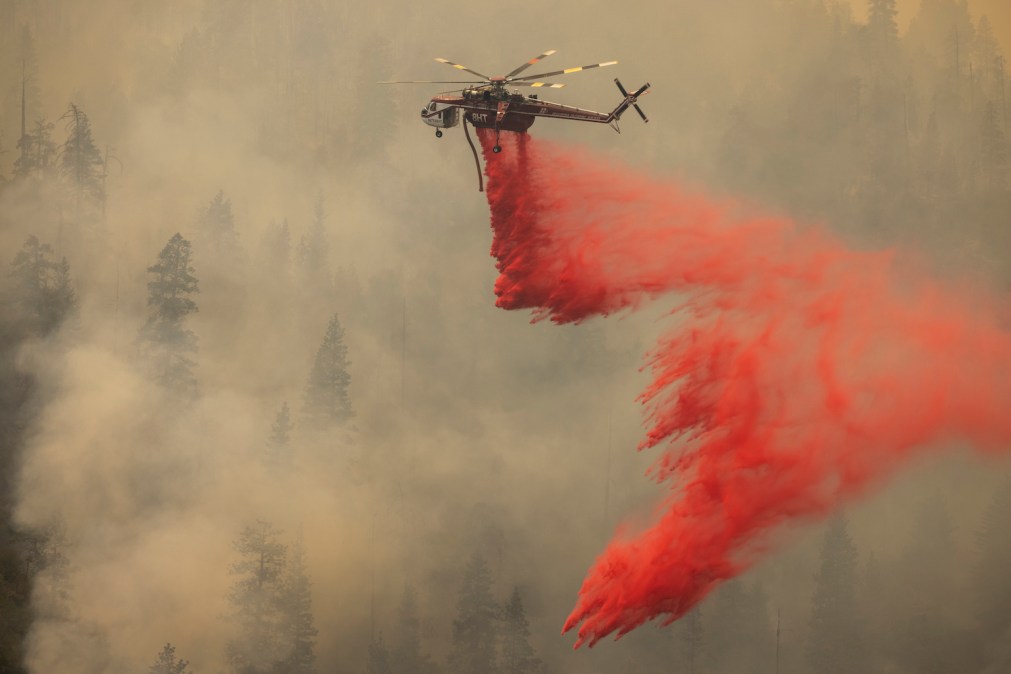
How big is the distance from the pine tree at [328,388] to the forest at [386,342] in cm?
28

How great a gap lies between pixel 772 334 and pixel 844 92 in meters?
69.2

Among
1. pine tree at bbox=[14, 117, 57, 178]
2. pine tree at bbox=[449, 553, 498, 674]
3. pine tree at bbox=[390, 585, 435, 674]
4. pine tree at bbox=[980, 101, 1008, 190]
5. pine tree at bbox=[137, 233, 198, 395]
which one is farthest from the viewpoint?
pine tree at bbox=[980, 101, 1008, 190]

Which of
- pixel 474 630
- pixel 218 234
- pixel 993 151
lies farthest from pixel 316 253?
pixel 993 151

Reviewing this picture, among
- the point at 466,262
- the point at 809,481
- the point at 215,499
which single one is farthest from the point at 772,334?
the point at 466,262

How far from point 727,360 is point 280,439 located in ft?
127

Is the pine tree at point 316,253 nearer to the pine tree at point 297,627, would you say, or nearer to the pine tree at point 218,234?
the pine tree at point 218,234

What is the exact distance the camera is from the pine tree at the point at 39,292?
78438mm

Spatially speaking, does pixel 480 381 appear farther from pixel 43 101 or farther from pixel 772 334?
pixel 772 334

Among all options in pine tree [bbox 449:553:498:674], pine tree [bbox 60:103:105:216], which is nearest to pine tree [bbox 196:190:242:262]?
pine tree [bbox 60:103:105:216]

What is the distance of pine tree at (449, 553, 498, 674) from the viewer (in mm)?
77562

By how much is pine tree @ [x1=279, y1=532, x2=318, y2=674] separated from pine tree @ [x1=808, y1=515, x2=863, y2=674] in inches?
1254

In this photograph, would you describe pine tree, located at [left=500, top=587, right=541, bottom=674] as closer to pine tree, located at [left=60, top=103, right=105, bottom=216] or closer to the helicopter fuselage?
the helicopter fuselage

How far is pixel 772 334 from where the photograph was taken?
50.0m

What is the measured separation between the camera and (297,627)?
72.9 meters
